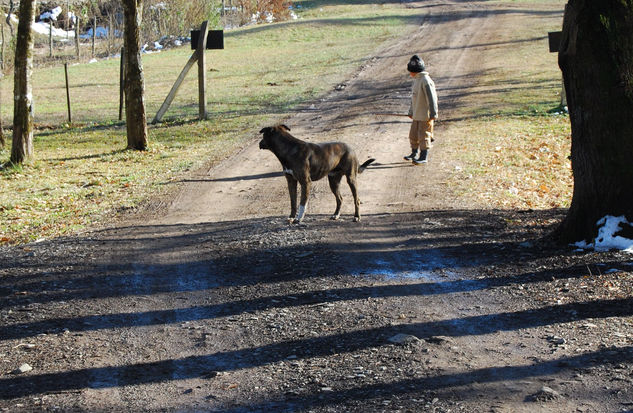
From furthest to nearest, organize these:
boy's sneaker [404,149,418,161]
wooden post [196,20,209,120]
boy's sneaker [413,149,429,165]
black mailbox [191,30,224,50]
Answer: black mailbox [191,30,224,50] → wooden post [196,20,209,120] → boy's sneaker [404,149,418,161] → boy's sneaker [413,149,429,165]

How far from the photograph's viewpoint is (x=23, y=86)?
685 inches

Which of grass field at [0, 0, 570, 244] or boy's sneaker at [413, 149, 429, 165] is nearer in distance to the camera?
grass field at [0, 0, 570, 244]

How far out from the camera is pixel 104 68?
124ft

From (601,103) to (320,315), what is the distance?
409 centimetres

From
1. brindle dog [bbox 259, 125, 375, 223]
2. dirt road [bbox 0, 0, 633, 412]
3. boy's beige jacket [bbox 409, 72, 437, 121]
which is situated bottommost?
dirt road [bbox 0, 0, 633, 412]

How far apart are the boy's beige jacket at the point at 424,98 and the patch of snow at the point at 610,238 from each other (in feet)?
22.2

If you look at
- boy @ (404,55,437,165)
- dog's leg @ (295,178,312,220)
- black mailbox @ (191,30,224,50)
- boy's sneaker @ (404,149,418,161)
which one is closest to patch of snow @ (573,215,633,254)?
dog's leg @ (295,178,312,220)

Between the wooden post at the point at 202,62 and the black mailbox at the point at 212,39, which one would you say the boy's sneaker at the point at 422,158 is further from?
the black mailbox at the point at 212,39

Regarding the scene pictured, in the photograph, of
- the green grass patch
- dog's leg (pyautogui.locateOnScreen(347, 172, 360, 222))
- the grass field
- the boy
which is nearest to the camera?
dog's leg (pyautogui.locateOnScreen(347, 172, 360, 222))

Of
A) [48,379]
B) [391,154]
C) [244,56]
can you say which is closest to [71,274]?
[48,379]

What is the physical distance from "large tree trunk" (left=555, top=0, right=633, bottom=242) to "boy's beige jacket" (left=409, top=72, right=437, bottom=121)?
6.13 m

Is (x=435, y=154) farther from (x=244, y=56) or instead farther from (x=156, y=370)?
(x=244, y=56)

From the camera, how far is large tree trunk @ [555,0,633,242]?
827cm

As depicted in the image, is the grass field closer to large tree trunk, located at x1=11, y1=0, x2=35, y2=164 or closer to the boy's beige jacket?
large tree trunk, located at x1=11, y1=0, x2=35, y2=164
